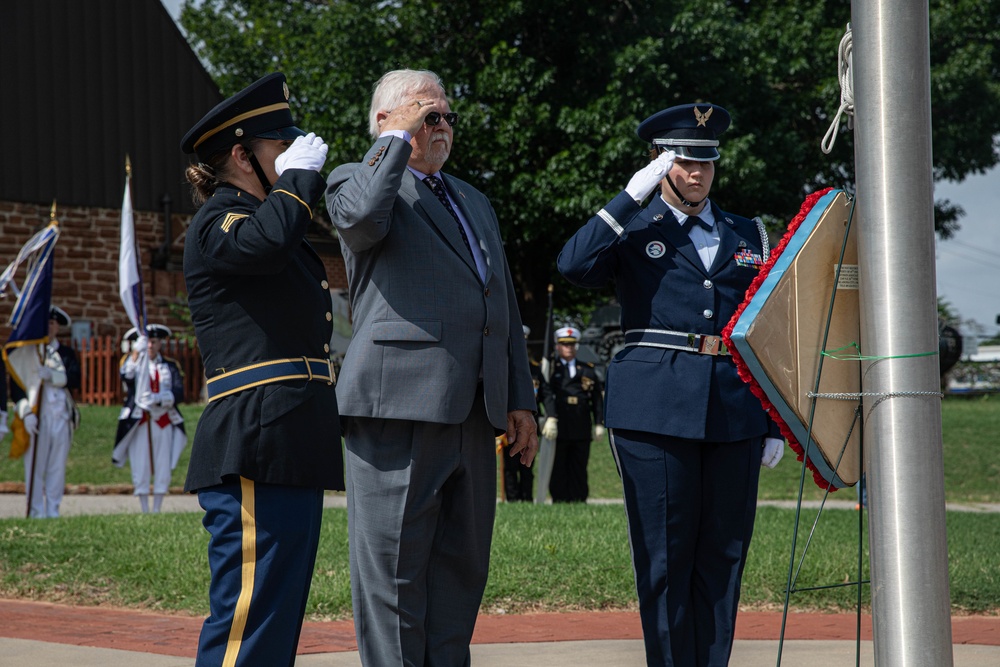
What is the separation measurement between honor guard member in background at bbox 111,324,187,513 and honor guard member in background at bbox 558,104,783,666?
9.40 m

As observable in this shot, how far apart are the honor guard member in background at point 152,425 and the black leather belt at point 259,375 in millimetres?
9707

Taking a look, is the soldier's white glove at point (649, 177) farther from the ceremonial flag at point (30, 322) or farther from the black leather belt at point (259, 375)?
the ceremonial flag at point (30, 322)

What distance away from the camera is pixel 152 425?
13094 mm

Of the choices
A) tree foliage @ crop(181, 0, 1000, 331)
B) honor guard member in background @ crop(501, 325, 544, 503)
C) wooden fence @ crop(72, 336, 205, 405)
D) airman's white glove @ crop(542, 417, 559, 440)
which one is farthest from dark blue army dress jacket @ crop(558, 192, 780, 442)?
wooden fence @ crop(72, 336, 205, 405)

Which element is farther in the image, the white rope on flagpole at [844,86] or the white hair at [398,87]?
the white hair at [398,87]

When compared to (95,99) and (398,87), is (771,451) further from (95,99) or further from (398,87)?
(95,99)

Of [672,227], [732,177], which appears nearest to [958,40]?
[732,177]

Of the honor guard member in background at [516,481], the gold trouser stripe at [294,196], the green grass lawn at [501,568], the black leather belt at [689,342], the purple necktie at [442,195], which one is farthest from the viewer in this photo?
the honor guard member in background at [516,481]

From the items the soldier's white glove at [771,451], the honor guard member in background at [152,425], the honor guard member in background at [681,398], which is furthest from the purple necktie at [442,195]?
the honor guard member in background at [152,425]

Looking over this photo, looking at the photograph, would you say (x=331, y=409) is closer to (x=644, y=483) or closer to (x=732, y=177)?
(x=644, y=483)

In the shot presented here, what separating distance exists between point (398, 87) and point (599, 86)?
60.2ft

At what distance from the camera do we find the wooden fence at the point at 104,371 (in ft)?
73.4

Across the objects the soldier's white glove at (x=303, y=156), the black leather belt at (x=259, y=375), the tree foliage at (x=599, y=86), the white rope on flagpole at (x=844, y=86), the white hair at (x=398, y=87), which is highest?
the tree foliage at (x=599, y=86)

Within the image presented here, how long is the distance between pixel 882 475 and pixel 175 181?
23.4 metres
